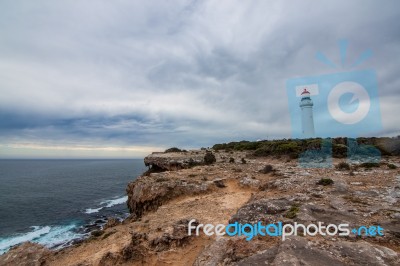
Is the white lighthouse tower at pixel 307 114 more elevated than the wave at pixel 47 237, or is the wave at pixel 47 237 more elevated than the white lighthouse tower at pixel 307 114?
the white lighthouse tower at pixel 307 114

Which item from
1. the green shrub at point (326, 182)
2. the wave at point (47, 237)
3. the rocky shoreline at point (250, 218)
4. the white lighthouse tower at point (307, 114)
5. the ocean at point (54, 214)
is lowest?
the wave at point (47, 237)

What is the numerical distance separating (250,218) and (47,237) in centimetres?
2779

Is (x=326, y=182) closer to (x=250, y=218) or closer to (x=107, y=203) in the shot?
(x=250, y=218)

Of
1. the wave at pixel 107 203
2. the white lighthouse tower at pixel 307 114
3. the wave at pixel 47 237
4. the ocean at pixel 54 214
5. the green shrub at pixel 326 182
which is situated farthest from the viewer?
the white lighthouse tower at pixel 307 114

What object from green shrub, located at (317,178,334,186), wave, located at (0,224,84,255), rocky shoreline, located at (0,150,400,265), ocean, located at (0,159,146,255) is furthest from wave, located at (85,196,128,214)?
green shrub, located at (317,178,334,186)

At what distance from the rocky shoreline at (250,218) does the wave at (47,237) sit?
1188 cm

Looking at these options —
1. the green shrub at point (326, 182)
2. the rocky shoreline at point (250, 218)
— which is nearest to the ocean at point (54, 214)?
the rocky shoreline at point (250, 218)

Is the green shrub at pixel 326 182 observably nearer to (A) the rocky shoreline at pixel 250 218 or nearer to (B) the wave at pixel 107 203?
(A) the rocky shoreline at pixel 250 218

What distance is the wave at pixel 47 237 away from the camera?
89.9ft

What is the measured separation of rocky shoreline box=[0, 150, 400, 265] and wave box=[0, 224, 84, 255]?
468 inches

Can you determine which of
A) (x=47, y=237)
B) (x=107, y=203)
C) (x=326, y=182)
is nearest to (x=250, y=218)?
(x=326, y=182)

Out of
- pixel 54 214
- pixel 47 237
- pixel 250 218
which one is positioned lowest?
pixel 47 237

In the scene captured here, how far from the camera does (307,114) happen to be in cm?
5169

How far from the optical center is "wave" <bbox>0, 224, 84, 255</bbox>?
2741 cm
